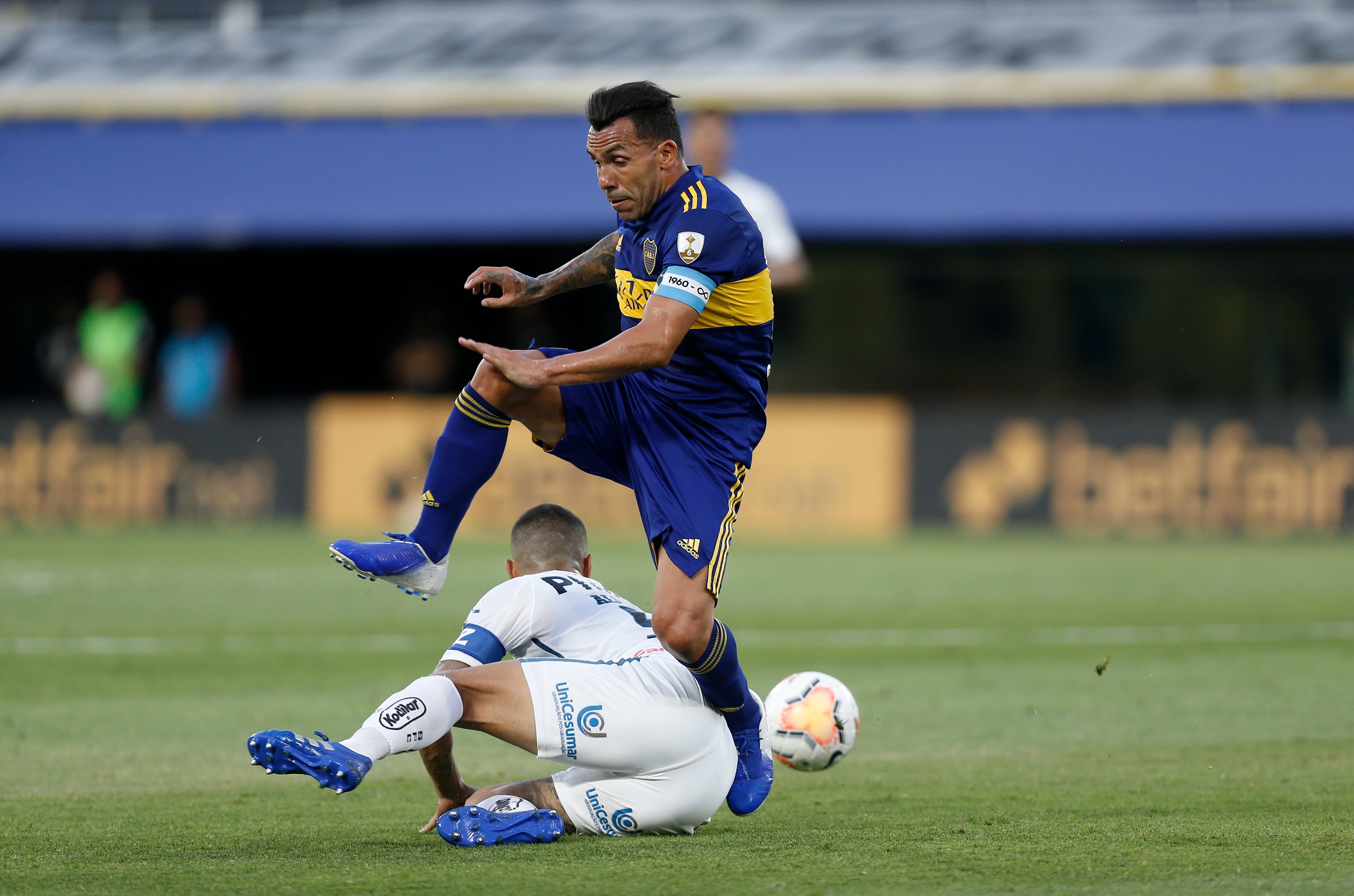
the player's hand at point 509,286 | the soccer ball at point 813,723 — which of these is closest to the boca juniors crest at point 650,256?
the player's hand at point 509,286

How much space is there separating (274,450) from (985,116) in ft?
30.4

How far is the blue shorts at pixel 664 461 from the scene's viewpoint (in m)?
5.21

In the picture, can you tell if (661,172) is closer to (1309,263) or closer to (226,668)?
(226,668)

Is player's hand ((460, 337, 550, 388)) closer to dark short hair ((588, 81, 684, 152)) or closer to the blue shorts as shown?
the blue shorts

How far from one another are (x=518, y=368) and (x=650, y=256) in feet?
1.93

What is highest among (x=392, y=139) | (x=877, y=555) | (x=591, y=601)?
(x=392, y=139)

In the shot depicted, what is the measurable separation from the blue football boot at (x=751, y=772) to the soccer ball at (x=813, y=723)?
0.33 metres

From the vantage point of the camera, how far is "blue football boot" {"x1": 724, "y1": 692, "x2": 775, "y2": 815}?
5184 mm

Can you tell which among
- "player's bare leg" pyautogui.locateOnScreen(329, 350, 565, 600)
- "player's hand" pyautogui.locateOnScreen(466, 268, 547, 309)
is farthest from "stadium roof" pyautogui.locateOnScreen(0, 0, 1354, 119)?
"player's bare leg" pyautogui.locateOnScreen(329, 350, 565, 600)

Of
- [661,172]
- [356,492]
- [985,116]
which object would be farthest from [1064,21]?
[661,172]

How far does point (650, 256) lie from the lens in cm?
528

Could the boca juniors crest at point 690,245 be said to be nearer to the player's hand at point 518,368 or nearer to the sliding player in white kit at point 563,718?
the player's hand at point 518,368

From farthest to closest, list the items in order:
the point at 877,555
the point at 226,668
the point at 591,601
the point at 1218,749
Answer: the point at 877,555, the point at 226,668, the point at 1218,749, the point at 591,601

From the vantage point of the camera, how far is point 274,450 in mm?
18781
